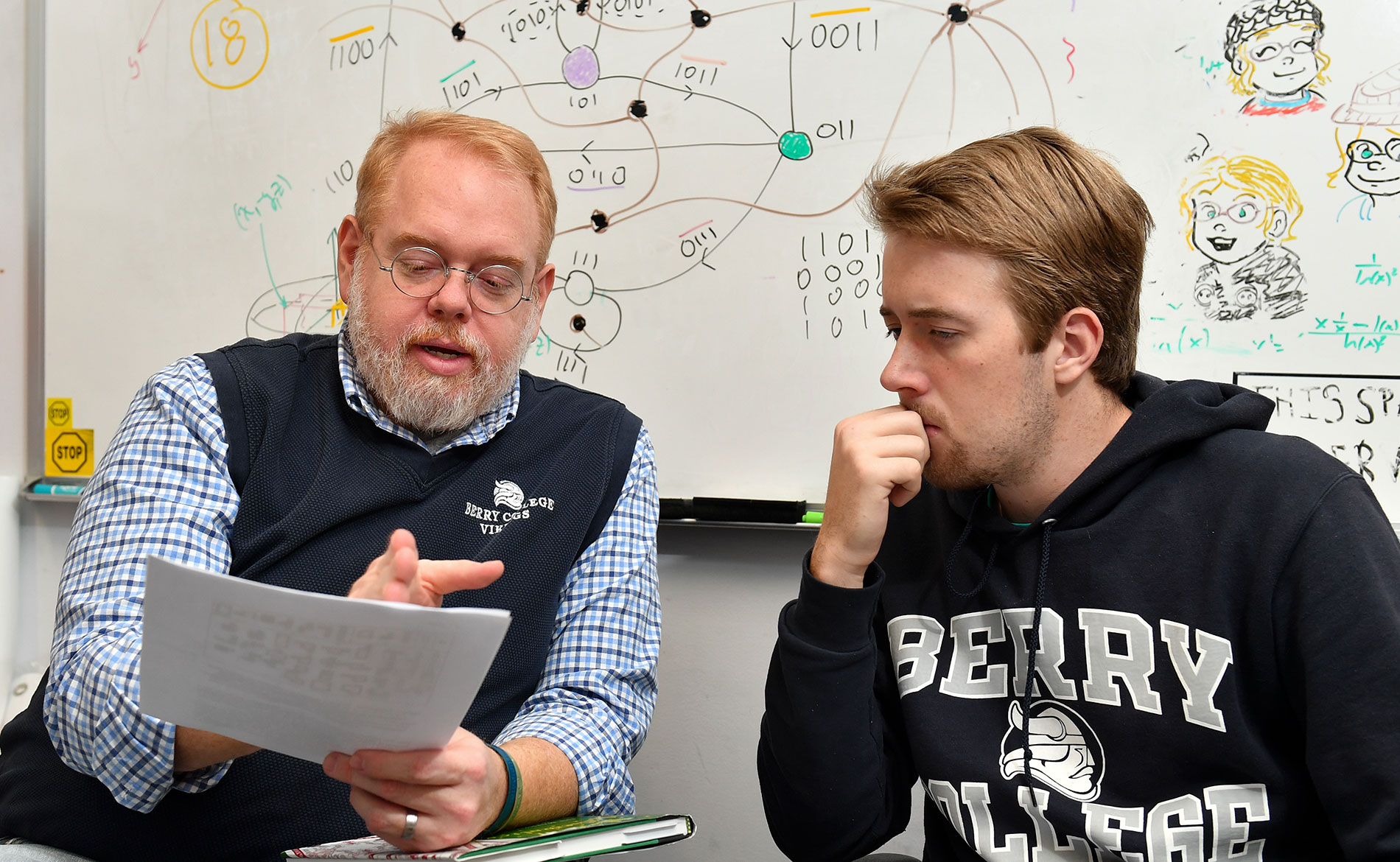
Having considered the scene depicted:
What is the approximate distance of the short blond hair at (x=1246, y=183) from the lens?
5.95ft

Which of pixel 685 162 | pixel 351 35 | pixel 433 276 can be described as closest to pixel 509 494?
pixel 433 276

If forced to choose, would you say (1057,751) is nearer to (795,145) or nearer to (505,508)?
(505,508)

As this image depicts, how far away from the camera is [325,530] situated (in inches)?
56.6

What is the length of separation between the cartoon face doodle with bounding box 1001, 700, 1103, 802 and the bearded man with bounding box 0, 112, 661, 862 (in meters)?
0.52

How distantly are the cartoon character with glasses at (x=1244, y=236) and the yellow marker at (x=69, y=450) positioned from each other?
2436 mm

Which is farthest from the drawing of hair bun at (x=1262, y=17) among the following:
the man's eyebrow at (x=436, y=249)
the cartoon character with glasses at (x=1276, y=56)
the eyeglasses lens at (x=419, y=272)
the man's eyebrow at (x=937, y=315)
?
the eyeglasses lens at (x=419, y=272)

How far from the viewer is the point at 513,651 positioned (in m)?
1.44

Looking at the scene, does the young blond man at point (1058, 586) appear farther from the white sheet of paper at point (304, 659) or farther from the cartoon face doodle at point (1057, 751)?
the white sheet of paper at point (304, 659)

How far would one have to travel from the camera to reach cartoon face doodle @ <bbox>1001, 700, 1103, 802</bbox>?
1.18 m

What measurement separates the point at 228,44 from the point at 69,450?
1.02 m

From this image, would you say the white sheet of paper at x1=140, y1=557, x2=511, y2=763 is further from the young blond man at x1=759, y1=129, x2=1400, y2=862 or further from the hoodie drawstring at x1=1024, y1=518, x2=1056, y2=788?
the hoodie drawstring at x1=1024, y1=518, x2=1056, y2=788

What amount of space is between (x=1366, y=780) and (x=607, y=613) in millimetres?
937

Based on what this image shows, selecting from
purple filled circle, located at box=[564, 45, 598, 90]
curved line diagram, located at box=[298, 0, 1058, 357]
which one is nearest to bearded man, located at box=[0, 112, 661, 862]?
curved line diagram, located at box=[298, 0, 1058, 357]

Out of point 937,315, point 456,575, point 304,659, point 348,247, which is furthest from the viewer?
point 348,247
